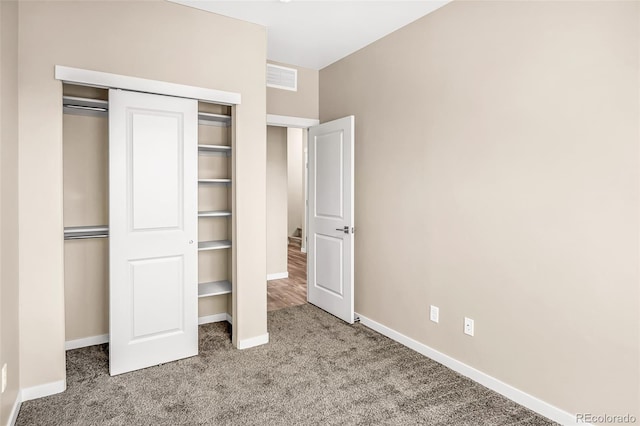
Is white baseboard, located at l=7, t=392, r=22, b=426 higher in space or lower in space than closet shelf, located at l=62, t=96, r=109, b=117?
lower

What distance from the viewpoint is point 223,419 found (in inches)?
85.4

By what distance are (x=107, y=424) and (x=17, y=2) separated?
256 centimetres

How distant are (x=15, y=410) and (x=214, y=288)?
60.5 inches

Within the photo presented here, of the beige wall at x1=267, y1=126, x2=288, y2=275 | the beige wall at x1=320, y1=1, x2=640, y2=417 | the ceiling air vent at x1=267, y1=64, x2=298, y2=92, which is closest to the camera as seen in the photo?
the beige wall at x1=320, y1=1, x2=640, y2=417

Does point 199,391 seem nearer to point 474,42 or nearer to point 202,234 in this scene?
point 202,234

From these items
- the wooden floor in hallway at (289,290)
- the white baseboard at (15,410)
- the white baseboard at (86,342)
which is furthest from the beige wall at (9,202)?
the wooden floor in hallway at (289,290)

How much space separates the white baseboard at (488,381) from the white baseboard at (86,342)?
241 centimetres

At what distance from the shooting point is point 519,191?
2346 millimetres

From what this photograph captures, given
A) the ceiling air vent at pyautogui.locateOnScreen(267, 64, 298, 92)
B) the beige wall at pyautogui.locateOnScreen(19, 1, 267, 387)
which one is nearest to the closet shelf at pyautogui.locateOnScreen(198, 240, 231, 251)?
the beige wall at pyautogui.locateOnScreen(19, 1, 267, 387)

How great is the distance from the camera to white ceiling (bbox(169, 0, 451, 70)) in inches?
110

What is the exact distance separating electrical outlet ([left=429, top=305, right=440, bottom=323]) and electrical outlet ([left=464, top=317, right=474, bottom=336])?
249 mm

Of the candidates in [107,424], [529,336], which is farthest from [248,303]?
[529,336]

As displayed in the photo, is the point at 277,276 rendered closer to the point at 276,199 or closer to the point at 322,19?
the point at 276,199

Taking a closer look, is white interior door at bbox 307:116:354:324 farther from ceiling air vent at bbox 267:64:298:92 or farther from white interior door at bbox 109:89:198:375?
white interior door at bbox 109:89:198:375
